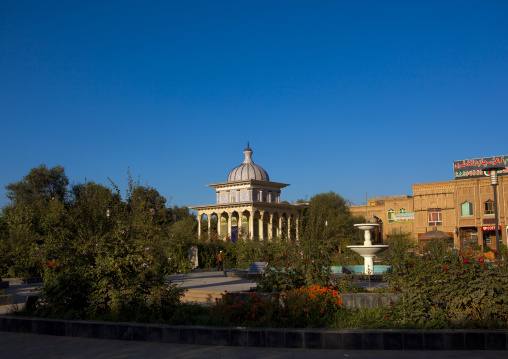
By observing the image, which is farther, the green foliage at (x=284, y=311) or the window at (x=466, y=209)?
the window at (x=466, y=209)

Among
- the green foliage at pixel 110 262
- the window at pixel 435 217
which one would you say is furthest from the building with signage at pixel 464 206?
the green foliage at pixel 110 262

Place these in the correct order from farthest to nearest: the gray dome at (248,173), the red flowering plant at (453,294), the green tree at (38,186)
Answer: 1. the gray dome at (248,173)
2. the green tree at (38,186)
3. the red flowering plant at (453,294)

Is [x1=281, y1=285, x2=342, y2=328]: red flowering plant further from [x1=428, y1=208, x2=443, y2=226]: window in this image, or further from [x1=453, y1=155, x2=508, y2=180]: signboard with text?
[x1=428, y1=208, x2=443, y2=226]: window

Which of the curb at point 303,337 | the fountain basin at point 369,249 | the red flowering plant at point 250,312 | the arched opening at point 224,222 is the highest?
the arched opening at point 224,222

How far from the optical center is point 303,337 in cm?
798

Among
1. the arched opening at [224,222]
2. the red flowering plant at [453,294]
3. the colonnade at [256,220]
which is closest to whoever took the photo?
the red flowering plant at [453,294]

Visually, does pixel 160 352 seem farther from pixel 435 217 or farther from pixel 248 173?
pixel 435 217

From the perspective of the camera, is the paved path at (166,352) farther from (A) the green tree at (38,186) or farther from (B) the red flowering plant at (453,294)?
(A) the green tree at (38,186)

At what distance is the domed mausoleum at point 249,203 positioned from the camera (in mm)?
57781

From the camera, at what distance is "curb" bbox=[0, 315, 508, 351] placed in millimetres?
7656

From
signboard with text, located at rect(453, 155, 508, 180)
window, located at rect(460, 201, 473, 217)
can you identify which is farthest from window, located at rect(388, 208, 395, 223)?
signboard with text, located at rect(453, 155, 508, 180)

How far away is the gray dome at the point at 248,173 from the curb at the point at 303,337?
5001 centimetres

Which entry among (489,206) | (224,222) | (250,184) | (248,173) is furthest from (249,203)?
(489,206)

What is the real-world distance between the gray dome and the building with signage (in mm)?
16820
